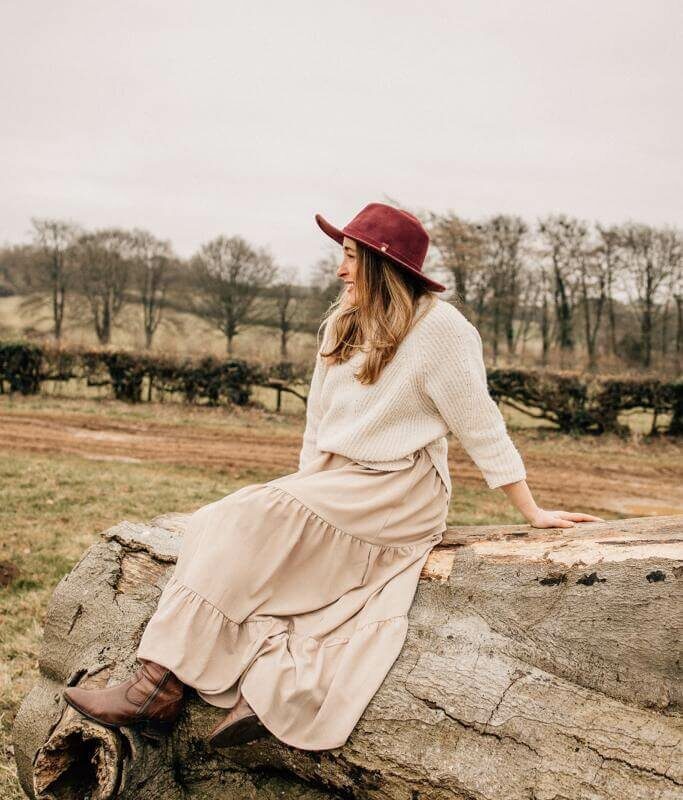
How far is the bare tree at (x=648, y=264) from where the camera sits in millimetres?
35438

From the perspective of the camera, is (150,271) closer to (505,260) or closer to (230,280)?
(230,280)

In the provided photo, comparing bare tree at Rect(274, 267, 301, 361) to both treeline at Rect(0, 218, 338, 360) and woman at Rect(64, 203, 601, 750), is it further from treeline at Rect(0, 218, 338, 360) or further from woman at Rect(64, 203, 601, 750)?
woman at Rect(64, 203, 601, 750)

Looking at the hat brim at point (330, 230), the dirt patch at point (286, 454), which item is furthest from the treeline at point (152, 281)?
the hat brim at point (330, 230)

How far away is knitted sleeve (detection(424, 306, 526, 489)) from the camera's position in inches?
114

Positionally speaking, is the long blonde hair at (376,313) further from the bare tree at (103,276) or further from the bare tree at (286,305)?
the bare tree at (103,276)

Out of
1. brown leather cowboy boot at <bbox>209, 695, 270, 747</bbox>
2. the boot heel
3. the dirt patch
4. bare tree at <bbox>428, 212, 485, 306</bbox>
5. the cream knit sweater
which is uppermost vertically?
bare tree at <bbox>428, 212, 485, 306</bbox>

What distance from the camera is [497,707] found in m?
2.44

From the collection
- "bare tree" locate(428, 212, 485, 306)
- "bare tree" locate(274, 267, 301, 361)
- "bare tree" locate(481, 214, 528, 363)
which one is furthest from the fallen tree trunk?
"bare tree" locate(481, 214, 528, 363)

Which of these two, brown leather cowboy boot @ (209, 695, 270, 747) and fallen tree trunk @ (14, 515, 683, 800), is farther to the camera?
brown leather cowboy boot @ (209, 695, 270, 747)

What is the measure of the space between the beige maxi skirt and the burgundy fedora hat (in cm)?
89

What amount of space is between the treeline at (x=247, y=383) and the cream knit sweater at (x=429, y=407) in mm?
15761

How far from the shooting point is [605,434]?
17688mm

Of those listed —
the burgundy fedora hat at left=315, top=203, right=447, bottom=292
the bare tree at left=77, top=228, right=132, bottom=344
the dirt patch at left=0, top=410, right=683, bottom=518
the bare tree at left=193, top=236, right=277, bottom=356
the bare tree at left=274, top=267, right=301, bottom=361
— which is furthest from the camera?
the bare tree at left=77, top=228, right=132, bottom=344

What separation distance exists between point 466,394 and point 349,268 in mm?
772
